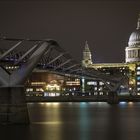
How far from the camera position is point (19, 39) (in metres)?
72.5

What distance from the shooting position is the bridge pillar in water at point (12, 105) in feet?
221

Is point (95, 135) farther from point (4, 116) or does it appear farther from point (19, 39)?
point (19, 39)

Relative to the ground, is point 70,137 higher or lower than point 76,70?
lower

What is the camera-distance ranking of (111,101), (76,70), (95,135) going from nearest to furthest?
(95,135) < (76,70) < (111,101)

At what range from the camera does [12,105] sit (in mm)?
67562

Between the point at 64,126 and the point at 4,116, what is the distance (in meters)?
8.07

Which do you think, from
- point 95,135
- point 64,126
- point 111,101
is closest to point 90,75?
point 111,101

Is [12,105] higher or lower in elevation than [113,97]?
lower

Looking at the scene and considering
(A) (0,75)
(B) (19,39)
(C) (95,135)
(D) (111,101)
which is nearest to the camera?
(C) (95,135)

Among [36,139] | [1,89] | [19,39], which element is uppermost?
[19,39]

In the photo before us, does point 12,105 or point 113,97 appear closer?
point 12,105

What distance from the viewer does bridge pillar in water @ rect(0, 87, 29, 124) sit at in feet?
221

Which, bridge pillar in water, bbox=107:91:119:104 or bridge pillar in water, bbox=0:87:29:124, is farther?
bridge pillar in water, bbox=107:91:119:104

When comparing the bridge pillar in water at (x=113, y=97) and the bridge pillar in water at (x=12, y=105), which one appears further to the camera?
the bridge pillar in water at (x=113, y=97)
